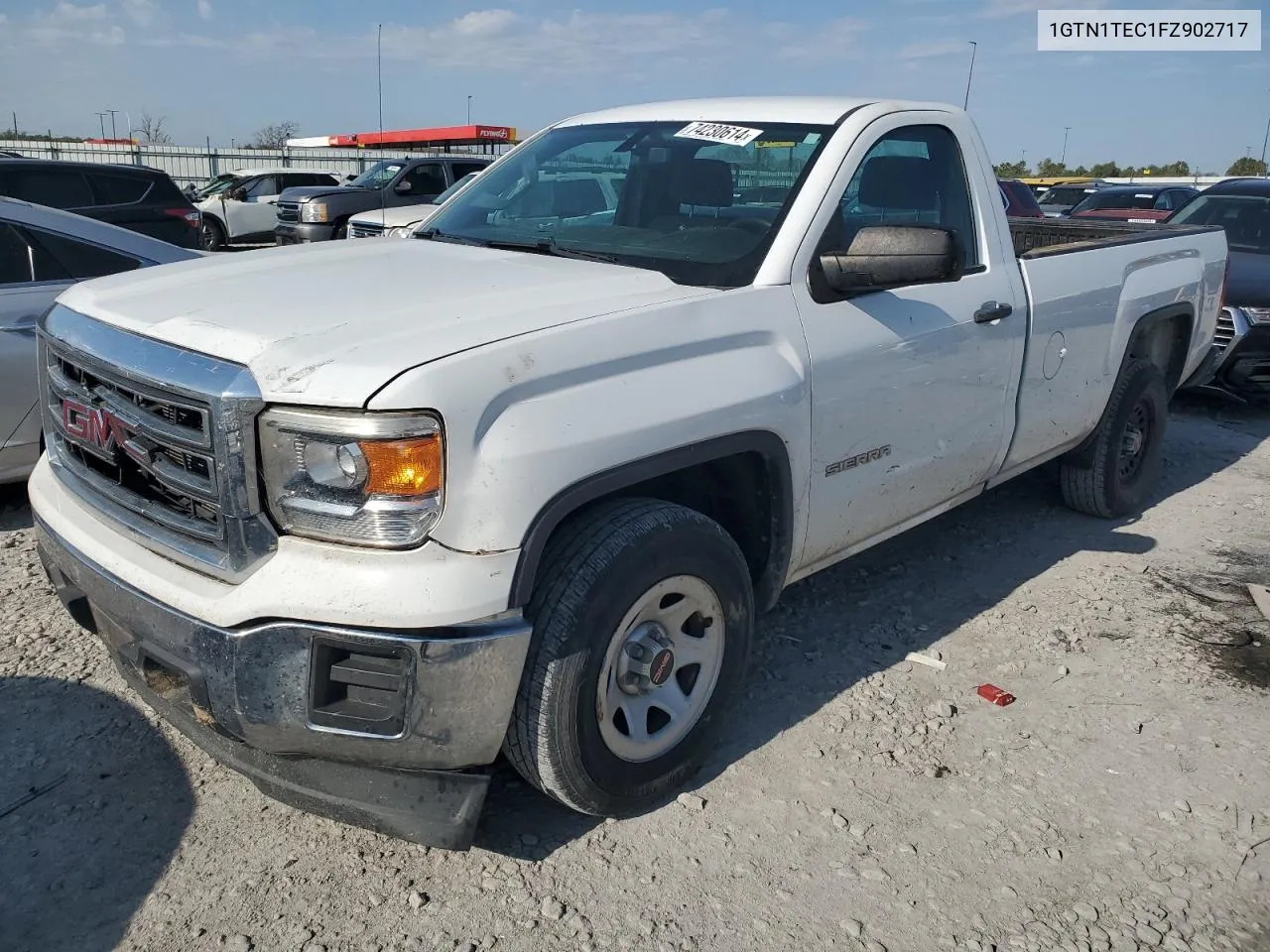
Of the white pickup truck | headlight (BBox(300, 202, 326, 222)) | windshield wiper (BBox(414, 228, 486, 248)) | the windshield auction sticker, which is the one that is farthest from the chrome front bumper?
headlight (BBox(300, 202, 326, 222))

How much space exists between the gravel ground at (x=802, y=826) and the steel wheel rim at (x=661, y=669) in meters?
0.25

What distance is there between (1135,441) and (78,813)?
503cm

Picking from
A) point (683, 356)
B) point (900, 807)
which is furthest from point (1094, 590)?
point (683, 356)

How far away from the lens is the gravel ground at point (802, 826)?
254 cm

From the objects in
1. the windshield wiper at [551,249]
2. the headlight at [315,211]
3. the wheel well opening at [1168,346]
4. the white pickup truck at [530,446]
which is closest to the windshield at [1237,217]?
the wheel well opening at [1168,346]

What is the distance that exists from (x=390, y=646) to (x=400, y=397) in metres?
0.53

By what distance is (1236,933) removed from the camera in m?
2.57

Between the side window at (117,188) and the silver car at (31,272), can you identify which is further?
the side window at (117,188)

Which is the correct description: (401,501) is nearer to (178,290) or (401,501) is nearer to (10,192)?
(178,290)

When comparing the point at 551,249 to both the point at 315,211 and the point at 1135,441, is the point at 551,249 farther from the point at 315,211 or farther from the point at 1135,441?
the point at 315,211

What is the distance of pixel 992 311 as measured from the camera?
3.83m

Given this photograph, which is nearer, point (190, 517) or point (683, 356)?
point (190, 517)

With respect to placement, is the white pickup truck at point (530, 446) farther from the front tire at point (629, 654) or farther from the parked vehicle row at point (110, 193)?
the parked vehicle row at point (110, 193)

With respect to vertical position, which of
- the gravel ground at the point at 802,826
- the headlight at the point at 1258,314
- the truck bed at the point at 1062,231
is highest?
the truck bed at the point at 1062,231
